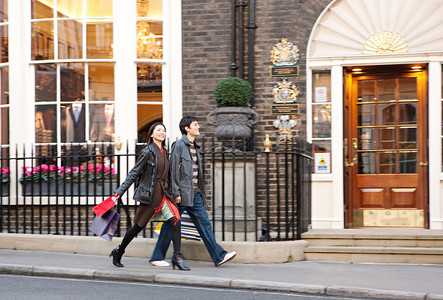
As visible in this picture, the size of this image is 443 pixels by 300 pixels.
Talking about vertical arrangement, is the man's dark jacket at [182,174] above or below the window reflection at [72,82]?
below

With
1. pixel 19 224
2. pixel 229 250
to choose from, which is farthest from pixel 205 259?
pixel 19 224

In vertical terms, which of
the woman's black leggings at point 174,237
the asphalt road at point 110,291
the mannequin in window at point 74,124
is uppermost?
the mannequin in window at point 74,124

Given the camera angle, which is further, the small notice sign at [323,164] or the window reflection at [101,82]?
the window reflection at [101,82]

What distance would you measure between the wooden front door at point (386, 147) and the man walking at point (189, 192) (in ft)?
10.7

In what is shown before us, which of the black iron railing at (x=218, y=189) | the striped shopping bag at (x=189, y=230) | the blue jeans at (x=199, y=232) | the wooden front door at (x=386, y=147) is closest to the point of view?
the blue jeans at (x=199, y=232)

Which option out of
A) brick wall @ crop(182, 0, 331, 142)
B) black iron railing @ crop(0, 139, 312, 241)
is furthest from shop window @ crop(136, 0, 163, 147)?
black iron railing @ crop(0, 139, 312, 241)

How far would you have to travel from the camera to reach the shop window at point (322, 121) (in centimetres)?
1091

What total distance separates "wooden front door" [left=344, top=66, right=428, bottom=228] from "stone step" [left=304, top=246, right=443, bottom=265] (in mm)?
1526

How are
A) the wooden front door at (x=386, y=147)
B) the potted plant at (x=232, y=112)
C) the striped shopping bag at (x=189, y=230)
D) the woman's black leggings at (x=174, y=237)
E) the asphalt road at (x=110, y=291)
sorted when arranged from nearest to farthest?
the asphalt road at (x=110, y=291)
the woman's black leggings at (x=174, y=237)
the striped shopping bag at (x=189, y=230)
the potted plant at (x=232, y=112)
the wooden front door at (x=386, y=147)

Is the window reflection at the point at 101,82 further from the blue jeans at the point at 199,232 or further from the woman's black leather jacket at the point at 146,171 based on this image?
the blue jeans at the point at 199,232

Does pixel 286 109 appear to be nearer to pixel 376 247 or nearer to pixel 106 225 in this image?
pixel 376 247

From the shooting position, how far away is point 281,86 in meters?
10.9

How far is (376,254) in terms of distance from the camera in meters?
9.24

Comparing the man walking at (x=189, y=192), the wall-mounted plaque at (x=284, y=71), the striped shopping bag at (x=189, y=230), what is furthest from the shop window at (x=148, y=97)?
the man walking at (x=189, y=192)
